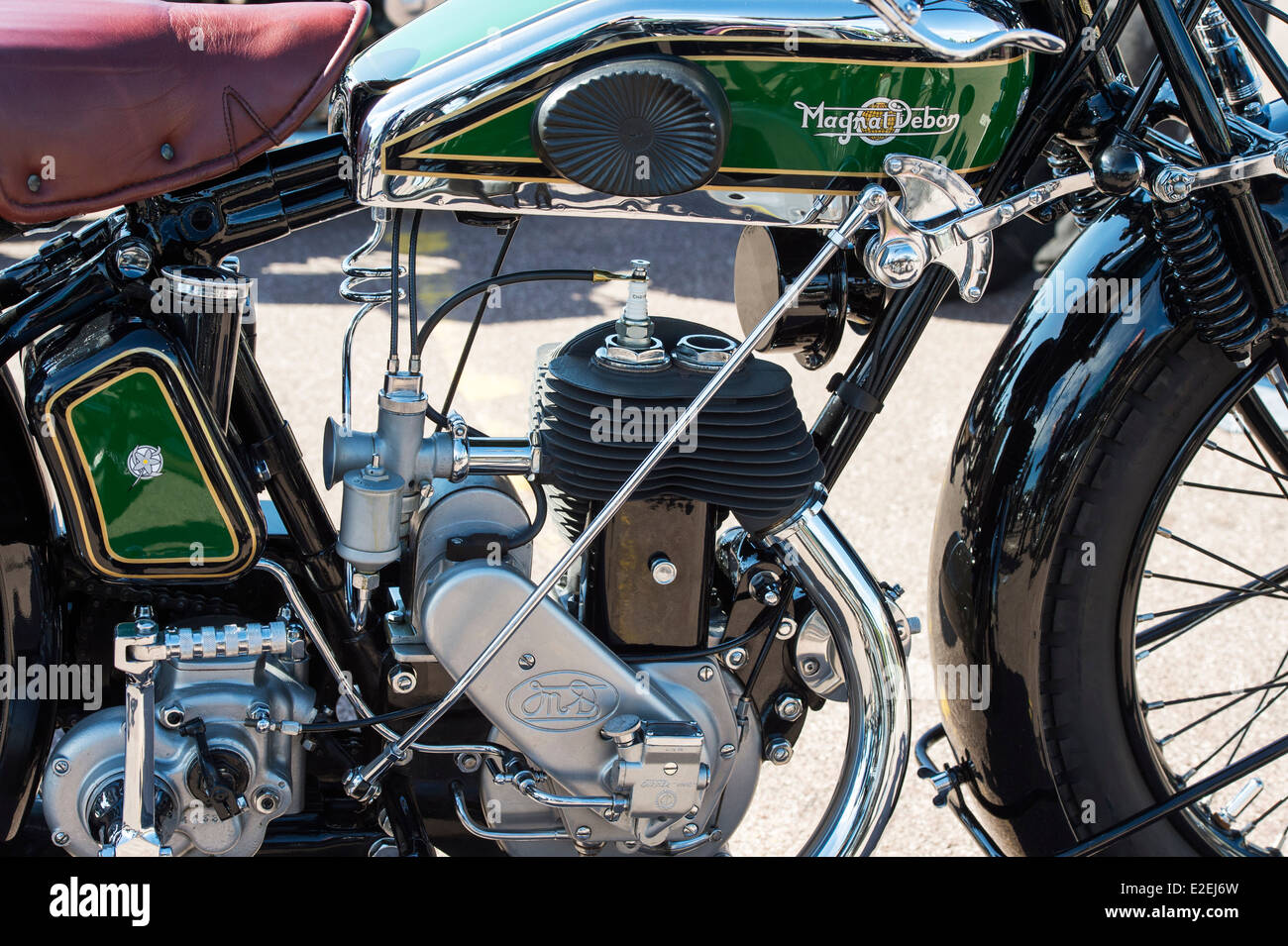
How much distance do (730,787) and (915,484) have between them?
1963mm

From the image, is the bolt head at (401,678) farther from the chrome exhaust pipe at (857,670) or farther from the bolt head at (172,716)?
the chrome exhaust pipe at (857,670)

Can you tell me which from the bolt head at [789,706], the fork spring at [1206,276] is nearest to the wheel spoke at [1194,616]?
the fork spring at [1206,276]

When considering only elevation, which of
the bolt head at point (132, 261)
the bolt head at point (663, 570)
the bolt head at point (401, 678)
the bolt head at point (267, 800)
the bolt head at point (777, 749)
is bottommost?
the bolt head at point (267, 800)

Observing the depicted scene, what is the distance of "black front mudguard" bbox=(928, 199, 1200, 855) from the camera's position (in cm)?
160

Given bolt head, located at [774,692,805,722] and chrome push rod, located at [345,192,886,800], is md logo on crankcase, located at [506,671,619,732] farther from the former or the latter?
bolt head, located at [774,692,805,722]

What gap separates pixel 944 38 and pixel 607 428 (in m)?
0.58

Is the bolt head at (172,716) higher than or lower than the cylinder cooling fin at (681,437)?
lower

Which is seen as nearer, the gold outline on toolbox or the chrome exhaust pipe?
the gold outline on toolbox

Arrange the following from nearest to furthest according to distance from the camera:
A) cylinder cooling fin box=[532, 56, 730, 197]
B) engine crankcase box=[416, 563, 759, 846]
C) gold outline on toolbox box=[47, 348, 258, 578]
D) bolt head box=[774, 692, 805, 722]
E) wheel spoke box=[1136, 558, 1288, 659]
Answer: cylinder cooling fin box=[532, 56, 730, 197], gold outline on toolbox box=[47, 348, 258, 578], engine crankcase box=[416, 563, 759, 846], bolt head box=[774, 692, 805, 722], wheel spoke box=[1136, 558, 1288, 659]

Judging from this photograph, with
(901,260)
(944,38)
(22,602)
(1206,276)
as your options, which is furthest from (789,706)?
(22,602)

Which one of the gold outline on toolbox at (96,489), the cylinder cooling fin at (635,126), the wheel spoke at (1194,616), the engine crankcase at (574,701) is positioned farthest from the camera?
the wheel spoke at (1194,616)

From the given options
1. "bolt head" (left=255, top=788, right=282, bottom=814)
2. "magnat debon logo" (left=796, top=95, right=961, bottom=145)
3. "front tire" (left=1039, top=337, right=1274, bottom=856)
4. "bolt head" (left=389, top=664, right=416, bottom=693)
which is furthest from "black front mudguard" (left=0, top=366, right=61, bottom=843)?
"front tire" (left=1039, top=337, right=1274, bottom=856)

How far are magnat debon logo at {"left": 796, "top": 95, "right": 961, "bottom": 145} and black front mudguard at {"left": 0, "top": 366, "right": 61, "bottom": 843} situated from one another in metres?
1.03

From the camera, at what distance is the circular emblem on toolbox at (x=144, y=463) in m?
1.46
